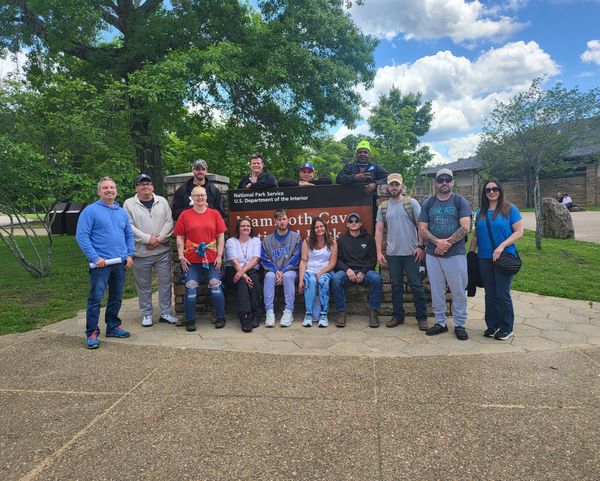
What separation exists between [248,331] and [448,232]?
249 cm

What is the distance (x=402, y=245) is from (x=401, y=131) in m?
34.2

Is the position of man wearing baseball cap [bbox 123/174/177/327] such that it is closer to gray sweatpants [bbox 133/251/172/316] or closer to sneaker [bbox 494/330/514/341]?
gray sweatpants [bbox 133/251/172/316]

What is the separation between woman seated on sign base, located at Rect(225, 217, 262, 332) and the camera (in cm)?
477

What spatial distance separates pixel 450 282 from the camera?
4.28 metres

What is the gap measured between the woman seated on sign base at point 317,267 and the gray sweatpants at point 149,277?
5.54 feet

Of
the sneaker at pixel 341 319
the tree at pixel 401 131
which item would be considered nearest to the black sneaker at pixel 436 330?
the sneaker at pixel 341 319

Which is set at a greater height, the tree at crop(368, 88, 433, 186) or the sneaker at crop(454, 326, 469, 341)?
the tree at crop(368, 88, 433, 186)

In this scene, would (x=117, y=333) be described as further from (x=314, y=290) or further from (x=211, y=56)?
(x=211, y=56)

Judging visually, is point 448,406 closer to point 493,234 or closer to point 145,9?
point 493,234

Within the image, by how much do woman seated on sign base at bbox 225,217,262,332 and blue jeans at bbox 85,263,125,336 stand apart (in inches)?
49.4

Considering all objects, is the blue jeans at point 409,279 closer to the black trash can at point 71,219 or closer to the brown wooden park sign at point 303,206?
the brown wooden park sign at point 303,206

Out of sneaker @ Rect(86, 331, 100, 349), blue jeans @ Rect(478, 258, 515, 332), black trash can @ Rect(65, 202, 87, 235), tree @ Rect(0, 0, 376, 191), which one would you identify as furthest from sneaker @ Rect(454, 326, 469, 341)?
black trash can @ Rect(65, 202, 87, 235)

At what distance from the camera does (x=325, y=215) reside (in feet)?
17.5

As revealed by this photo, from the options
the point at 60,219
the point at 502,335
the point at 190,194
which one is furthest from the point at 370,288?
the point at 60,219
